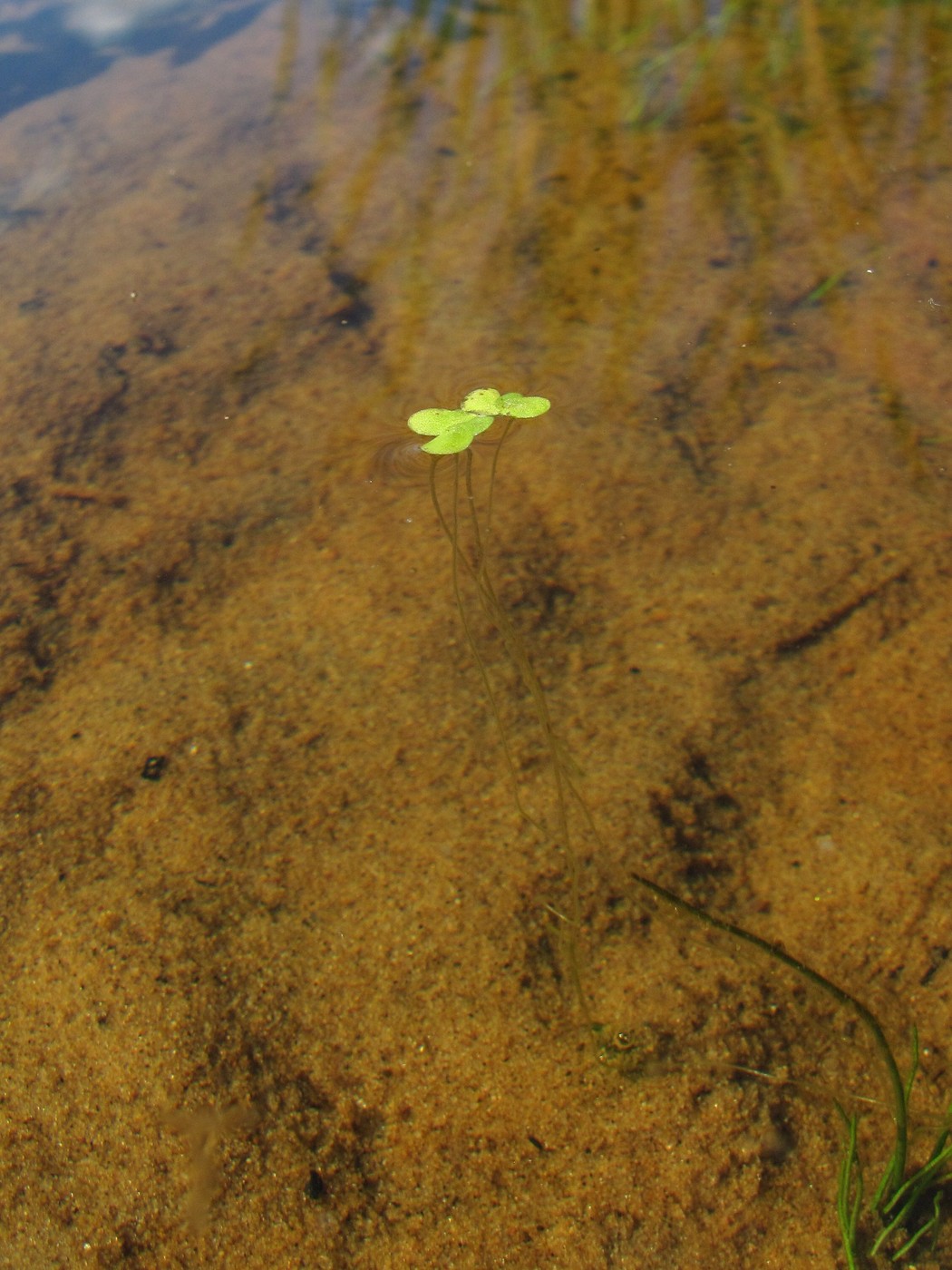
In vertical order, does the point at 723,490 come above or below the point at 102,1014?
above

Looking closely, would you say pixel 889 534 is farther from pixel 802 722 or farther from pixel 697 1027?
pixel 697 1027

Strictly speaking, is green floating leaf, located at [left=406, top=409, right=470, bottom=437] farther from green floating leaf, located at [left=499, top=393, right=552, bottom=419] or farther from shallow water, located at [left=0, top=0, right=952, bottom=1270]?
shallow water, located at [left=0, top=0, right=952, bottom=1270]

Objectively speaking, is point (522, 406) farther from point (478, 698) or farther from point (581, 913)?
point (581, 913)

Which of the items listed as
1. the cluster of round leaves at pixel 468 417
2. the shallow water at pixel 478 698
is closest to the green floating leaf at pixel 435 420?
the cluster of round leaves at pixel 468 417

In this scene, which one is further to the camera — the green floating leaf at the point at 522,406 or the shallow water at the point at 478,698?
the green floating leaf at the point at 522,406

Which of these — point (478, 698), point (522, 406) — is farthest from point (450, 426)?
point (478, 698)

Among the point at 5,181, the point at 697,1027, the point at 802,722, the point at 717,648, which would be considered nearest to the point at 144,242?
the point at 5,181

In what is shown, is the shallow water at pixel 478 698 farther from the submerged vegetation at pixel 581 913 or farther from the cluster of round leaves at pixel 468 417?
the cluster of round leaves at pixel 468 417

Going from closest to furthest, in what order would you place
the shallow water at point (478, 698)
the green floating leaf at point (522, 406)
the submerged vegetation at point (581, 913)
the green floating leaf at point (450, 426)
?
1. the submerged vegetation at point (581, 913)
2. the shallow water at point (478, 698)
3. the green floating leaf at point (450, 426)
4. the green floating leaf at point (522, 406)
